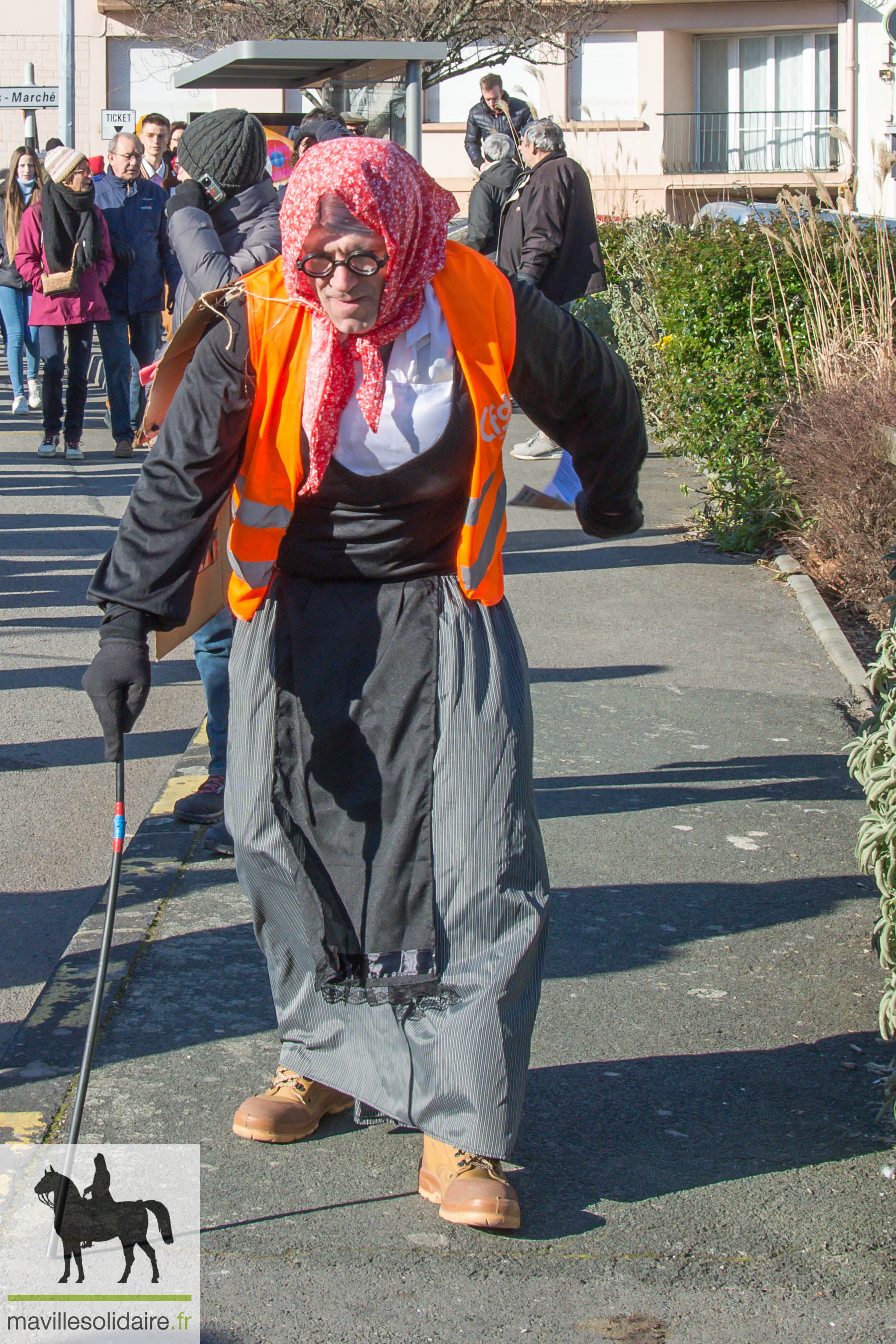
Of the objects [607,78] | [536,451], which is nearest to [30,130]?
[536,451]

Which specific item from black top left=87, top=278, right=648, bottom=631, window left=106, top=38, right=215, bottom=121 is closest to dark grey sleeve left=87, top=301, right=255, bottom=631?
black top left=87, top=278, right=648, bottom=631

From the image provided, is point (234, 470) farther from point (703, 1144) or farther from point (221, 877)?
point (221, 877)

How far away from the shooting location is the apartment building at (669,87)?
3228 cm

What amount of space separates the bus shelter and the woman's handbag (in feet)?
4.68

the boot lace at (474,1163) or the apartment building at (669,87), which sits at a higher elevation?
the apartment building at (669,87)

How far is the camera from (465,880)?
284 centimetres

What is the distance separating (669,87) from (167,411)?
33.5 m

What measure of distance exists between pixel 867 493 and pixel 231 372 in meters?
5.25

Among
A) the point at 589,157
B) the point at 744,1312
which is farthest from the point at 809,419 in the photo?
the point at 589,157

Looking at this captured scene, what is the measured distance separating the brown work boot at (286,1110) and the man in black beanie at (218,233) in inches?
58.3

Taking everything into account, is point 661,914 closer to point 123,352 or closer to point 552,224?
point 552,224

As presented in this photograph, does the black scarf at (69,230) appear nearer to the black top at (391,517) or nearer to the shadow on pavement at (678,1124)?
the black top at (391,517)

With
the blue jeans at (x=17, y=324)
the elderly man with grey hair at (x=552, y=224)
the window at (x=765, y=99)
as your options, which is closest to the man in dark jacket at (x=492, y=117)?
A: the blue jeans at (x=17, y=324)

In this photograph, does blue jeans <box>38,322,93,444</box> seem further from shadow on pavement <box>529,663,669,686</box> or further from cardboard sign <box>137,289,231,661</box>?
cardboard sign <box>137,289,231,661</box>
